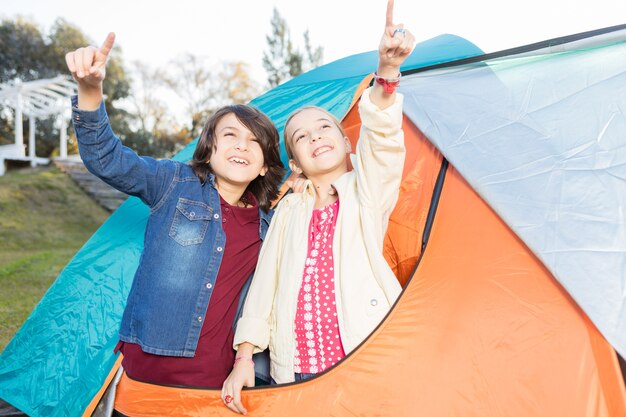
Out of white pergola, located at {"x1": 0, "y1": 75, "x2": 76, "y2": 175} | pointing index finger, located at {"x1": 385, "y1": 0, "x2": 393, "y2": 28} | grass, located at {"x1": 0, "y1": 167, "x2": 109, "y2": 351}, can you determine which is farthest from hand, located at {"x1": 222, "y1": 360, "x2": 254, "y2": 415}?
white pergola, located at {"x1": 0, "y1": 75, "x2": 76, "y2": 175}

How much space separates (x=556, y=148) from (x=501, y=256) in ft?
1.19

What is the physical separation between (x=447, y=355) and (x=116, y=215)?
168 centimetres

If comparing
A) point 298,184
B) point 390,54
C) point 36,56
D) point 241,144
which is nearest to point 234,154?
point 241,144

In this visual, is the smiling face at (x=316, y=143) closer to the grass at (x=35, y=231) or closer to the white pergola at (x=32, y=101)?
the grass at (x=35, y=231)

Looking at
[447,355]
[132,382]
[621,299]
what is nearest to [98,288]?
[132,382]

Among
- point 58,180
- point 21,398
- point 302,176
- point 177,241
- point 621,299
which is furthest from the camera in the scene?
point 58,180

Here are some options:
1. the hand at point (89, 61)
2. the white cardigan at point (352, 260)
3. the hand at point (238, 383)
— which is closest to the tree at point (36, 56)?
the hand at point (89, 61)

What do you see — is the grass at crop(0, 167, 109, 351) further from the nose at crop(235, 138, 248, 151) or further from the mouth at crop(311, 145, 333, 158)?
the mouth at crop(311, 145, 333, 158)

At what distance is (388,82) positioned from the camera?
1.42m

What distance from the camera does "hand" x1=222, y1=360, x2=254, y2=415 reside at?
1.45 metres

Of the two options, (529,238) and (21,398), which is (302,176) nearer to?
(529,238)

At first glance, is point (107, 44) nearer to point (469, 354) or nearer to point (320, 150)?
point (320, 150)

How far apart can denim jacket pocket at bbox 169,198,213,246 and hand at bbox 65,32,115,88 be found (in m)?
0.46

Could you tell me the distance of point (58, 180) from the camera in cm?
993
